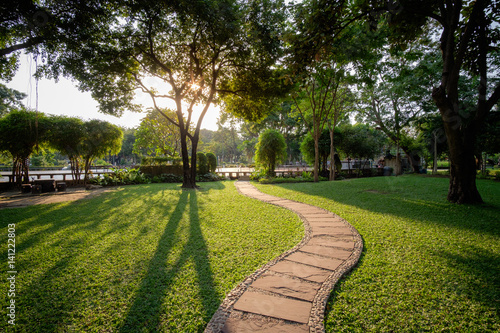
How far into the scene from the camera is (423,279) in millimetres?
2410

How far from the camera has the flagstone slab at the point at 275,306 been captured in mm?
1883

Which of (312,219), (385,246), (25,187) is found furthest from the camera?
(25,187)

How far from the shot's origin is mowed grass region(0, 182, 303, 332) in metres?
1.94


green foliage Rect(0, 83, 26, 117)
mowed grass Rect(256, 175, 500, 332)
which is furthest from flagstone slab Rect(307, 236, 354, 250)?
green foliage Rect(0, 83, 26, 117)

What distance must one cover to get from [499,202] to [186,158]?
11.4 metres

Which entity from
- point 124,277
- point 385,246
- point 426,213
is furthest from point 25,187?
point 426,213

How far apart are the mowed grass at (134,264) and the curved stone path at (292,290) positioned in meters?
0.17

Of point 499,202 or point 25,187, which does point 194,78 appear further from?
point 499,202

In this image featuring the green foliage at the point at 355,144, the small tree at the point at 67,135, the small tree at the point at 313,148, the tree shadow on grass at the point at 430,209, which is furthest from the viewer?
the green foliage at the point at 355,144

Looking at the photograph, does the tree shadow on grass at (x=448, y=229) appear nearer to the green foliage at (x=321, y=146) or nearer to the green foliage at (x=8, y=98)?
the green foliage at (x=321, y=146)

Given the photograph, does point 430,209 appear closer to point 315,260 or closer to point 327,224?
point 327,224

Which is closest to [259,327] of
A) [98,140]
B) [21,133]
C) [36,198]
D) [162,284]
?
[162,284]

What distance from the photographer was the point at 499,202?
6.04 m

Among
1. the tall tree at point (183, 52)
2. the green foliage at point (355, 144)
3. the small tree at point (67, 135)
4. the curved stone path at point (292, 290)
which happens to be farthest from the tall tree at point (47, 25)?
the green foliage at point (355, 144)
